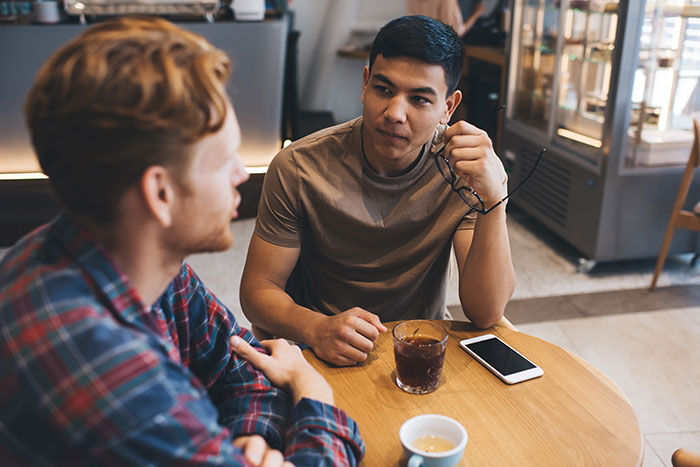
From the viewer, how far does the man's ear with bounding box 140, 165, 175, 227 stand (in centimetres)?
68

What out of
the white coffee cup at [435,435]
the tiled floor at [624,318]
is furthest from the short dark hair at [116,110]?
the tiled floor at [624,318]

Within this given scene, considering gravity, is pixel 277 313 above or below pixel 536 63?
below

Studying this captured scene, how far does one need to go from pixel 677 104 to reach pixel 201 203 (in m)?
3.25

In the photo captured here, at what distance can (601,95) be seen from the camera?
346 cm

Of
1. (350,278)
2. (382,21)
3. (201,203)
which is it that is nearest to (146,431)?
(201,203)

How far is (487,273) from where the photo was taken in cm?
140

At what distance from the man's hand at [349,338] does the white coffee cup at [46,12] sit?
10.8 feet

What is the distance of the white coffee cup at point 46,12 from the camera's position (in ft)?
11.8

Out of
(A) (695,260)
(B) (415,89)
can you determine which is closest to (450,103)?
(B) (415,89)

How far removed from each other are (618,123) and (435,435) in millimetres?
2663

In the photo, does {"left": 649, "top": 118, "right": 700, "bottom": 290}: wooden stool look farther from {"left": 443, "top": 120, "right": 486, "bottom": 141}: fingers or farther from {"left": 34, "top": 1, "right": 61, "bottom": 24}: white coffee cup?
{"left": 34, "top": 1, "right": 61, "bottom": 24}: white coffee cup

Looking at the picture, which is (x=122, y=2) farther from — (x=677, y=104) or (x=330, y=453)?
(x=330, y=453)

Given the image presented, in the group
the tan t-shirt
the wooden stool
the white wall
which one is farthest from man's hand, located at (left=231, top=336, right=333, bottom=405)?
the white wall

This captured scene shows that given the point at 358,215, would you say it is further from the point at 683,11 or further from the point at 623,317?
the point at 683,11
